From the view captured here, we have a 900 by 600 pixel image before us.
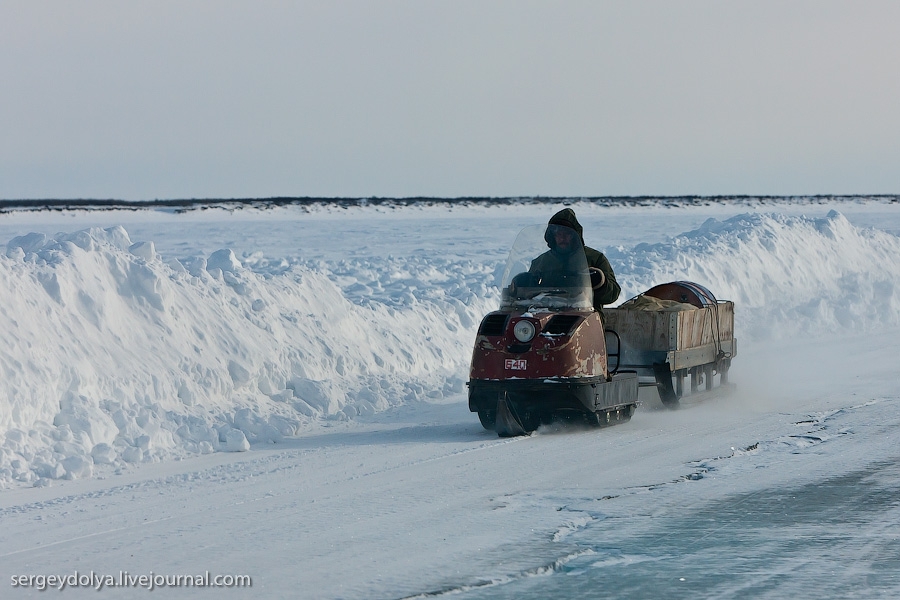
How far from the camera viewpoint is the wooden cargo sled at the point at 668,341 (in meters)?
12.6

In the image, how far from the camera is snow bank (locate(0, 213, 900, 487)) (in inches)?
402

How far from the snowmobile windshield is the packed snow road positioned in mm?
1279

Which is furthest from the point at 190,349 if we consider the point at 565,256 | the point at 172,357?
the point at 565,256

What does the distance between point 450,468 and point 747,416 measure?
166 inches

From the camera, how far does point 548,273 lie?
11234 millimetres

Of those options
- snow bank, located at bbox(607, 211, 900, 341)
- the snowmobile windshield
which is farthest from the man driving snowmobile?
snow bank, located at bbox(607, 211, 900, 341)

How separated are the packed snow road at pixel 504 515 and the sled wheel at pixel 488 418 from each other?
5.2 inches

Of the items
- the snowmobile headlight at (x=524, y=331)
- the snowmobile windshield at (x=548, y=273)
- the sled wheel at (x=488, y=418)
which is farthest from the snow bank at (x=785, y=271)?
the snowmobile headlight at (x=524, y=331)

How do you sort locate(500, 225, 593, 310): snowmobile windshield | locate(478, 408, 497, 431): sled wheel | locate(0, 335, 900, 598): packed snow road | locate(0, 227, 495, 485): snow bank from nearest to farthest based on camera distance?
locate(0, 335, 900, 598): packed snow road
locate(0, 227, 495, 485): snow bank
locate(478, 408, 497, 431): sled wheel
locate(500, 225, 593, 310): snowmobile windshield

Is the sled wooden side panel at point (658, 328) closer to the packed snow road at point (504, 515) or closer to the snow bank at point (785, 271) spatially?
the packed snow road at point (504, 515)

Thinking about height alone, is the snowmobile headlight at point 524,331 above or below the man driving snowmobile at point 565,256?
below

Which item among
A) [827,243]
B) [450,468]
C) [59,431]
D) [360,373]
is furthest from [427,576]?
[827,243]

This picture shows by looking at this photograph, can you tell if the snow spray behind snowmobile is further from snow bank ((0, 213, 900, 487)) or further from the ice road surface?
snow bank ((0, 213, 900, 487))

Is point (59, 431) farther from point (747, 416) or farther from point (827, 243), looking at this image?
point (827, 243)
